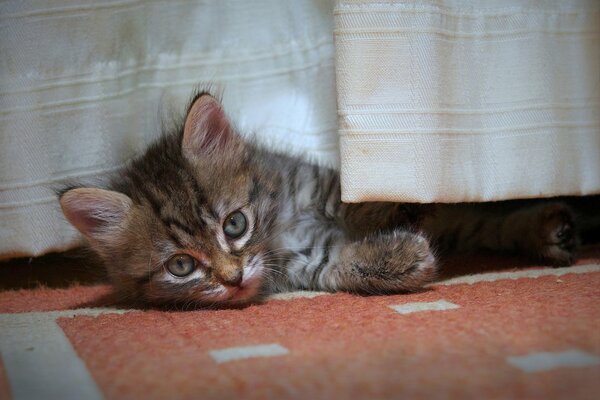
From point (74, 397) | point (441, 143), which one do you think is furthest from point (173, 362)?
point (441, 143)

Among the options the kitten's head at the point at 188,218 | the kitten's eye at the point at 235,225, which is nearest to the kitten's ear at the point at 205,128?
the kitten's head at the point at 188,218

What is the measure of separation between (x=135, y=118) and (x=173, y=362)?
42.0 inches

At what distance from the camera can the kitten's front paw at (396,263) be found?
1.43 metres

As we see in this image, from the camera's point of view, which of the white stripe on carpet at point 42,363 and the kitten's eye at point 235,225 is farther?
the kitten's eye at point 235,225

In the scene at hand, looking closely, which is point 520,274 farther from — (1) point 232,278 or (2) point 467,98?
(1) point 232,278

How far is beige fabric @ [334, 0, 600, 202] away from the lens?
1402 millimetres

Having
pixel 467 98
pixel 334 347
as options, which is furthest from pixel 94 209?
pixel 467 98

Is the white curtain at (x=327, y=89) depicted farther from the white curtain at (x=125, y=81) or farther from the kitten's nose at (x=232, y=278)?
the kitten's nose at (x=232, y=278)

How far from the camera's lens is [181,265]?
147 centimetres

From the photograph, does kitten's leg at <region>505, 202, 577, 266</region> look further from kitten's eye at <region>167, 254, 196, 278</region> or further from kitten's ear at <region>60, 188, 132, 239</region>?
kitten's ear at <region>60, 188, 132, 239</region>

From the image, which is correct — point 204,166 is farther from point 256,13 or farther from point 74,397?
point 74,397

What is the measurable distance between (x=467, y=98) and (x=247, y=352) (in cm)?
86

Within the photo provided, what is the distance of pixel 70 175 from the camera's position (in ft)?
5.87

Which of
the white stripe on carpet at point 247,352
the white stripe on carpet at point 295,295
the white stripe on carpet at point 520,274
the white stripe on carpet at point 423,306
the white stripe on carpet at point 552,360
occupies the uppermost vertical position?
the white stripe on carpet at point 552,360
